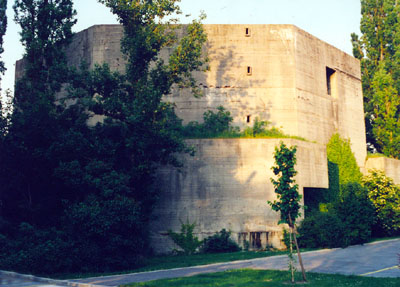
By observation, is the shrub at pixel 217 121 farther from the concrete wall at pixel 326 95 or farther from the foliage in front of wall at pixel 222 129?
the concrete wall at pixel 326 95

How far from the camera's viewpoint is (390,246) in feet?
72.0

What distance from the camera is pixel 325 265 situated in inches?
647

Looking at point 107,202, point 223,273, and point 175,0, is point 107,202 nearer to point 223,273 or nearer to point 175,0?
point 223,273

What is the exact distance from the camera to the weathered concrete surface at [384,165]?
30047 mm

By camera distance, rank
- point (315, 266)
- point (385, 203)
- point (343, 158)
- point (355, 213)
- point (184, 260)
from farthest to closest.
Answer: point (343, 158)
point (385, 203)
point (355, 213)
point (184, 260)
point (315, 266)

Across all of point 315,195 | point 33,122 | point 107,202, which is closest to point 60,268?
point 107,202

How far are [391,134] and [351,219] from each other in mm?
15418

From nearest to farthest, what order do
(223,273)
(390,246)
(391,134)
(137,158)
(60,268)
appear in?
(223,273) < (60,268) < (137,158) < (390,246) < (391,134)

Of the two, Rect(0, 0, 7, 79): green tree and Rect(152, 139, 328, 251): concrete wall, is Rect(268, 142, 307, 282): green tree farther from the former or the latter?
Rect(0, 0, 7, 79): green tree

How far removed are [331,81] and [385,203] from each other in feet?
28.6

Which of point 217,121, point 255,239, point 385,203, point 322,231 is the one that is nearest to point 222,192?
point 255,239

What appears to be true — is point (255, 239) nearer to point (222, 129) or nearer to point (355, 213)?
point (355, 213)

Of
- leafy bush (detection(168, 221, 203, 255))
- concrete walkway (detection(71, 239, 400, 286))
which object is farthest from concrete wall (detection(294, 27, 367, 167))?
leafy bush (detection(168, 221, 203, 255))

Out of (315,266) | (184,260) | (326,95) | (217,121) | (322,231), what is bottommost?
(184,260)
